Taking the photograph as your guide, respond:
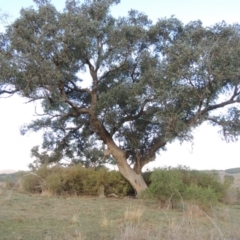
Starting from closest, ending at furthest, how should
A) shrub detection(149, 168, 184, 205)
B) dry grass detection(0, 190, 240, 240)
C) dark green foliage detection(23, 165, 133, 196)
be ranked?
dry grass detection(0, 190, 240, 240) → shrub detection(149, 168, 184, 205) → dark green foliage detection(23, 165, 133, 196)

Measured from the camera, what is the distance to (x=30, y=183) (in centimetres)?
2531

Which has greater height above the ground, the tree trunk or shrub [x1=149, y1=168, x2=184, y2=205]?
the tree trunk

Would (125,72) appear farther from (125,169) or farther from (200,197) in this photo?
(200,197)

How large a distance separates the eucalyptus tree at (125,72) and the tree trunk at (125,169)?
0.19 ft

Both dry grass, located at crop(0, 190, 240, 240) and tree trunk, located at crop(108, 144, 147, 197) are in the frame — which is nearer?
dry grass, located at crop(0, 190, 240, 240)

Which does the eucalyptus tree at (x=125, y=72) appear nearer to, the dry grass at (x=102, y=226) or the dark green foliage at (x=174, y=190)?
the dark green foliage at (x=174, y=190)

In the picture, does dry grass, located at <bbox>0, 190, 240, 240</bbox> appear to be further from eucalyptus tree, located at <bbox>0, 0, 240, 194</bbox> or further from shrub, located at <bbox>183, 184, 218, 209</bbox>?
eucalyptus tree, located at <bbox>0, 0, 240, 194</bbox>

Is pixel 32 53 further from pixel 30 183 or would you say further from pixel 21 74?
pixel 30 183

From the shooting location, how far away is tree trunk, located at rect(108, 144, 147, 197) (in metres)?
23.2

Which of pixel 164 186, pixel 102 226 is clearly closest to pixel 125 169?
pixel 164 186

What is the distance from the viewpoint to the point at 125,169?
77.1ft

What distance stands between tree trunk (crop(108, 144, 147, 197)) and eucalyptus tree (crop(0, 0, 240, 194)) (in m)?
0.06

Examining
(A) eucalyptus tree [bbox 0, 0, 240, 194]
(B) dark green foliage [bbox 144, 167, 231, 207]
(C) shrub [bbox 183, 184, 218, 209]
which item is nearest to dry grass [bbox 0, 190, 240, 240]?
(C) shrub [bbox 183, 184, 218, 209]

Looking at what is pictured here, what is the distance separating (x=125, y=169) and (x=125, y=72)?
5.39 m
